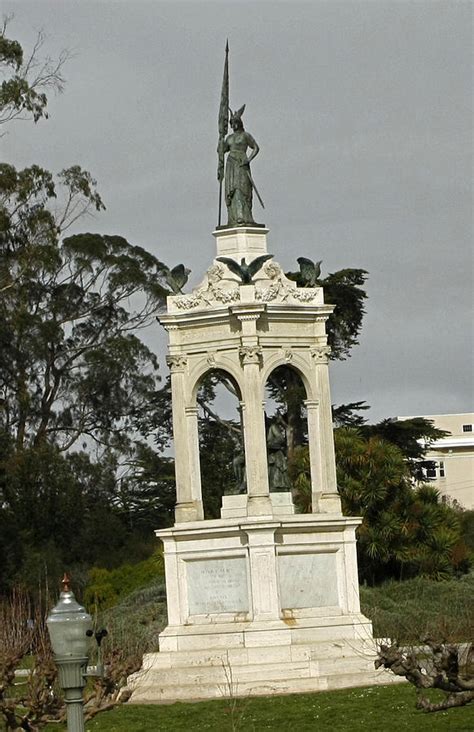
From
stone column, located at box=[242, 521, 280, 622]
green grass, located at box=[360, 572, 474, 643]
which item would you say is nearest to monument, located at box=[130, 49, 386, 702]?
stone column, located at box=[242, 521, 280, 622]

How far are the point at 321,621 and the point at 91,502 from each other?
135 feet

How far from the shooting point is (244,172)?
3158cm

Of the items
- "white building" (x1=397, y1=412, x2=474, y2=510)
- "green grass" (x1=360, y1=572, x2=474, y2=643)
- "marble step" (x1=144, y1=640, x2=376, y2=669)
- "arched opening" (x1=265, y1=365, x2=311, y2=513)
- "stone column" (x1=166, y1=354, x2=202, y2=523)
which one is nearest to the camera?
"marble step" (x1=144, y1=640, x2=376, y2=669)

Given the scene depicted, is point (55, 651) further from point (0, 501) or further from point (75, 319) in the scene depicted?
point (75, 319)

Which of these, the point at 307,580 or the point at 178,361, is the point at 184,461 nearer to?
the point at 178,361

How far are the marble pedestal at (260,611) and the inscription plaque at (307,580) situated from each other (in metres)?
0.01

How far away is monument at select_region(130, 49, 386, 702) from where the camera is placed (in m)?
28.5

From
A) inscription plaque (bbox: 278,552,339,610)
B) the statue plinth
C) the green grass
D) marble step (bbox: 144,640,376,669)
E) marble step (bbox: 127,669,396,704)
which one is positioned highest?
the statue plinth

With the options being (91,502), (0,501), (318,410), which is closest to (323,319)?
(318,410)

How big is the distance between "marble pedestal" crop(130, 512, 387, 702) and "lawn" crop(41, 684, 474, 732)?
845 millimetres

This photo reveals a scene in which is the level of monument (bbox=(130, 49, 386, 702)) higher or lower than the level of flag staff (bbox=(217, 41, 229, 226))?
lower

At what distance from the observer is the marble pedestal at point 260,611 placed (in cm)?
2820

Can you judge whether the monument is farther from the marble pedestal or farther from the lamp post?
the lamp post

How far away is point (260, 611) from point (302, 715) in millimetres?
3750
